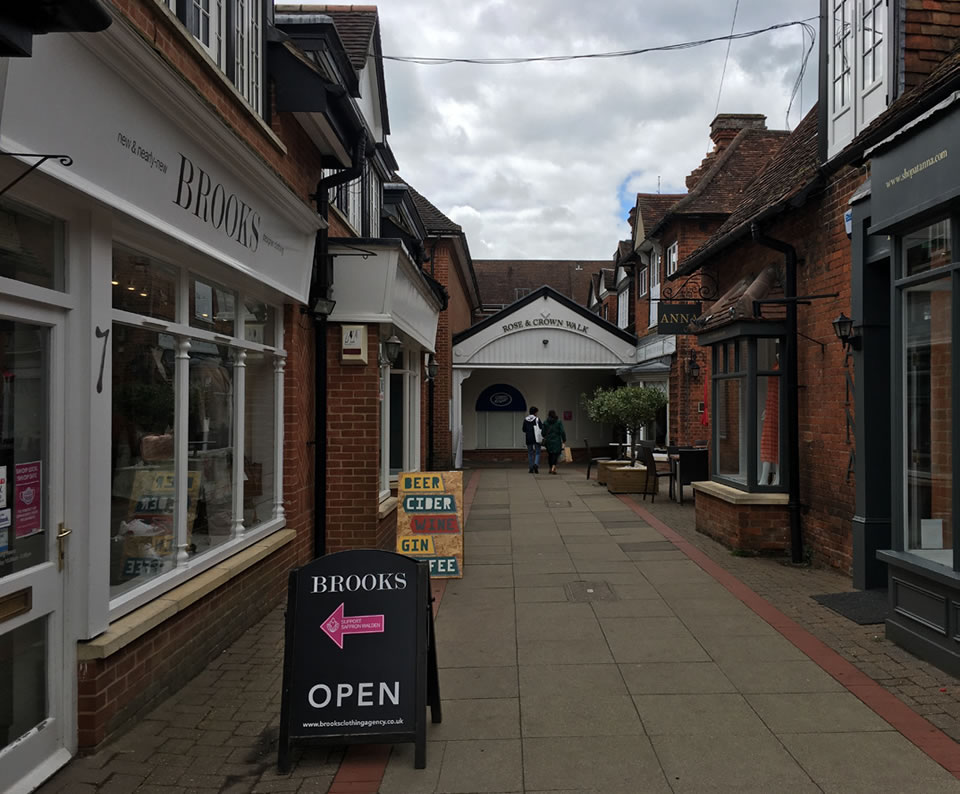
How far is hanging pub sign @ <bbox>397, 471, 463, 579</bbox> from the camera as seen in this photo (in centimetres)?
752

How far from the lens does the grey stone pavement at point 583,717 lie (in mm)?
3482

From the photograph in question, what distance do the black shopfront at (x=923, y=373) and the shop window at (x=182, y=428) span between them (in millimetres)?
4862

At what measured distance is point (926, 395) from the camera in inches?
217

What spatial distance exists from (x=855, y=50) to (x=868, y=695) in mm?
6354

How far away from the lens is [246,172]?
5.14 m

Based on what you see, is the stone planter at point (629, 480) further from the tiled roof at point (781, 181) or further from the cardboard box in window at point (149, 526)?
the cardboard box in window at point (149, 526)

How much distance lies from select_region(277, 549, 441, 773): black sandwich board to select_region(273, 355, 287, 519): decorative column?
10.1 feet

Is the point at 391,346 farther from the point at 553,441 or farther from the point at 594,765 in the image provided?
the point at 553,441

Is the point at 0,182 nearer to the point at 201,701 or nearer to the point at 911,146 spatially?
the point at 201,701

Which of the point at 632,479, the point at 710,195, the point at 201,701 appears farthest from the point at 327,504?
the point at 710,195

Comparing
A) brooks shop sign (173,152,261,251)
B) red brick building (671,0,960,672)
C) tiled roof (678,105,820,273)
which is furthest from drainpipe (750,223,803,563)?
brooks shop sign (173,152,261,251)

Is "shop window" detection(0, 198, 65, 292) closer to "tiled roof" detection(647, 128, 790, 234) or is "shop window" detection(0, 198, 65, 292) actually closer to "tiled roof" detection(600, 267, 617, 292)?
"tiled roof" detection(647, 128, 790, 234)

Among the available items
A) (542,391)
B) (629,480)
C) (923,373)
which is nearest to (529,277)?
(542,391)

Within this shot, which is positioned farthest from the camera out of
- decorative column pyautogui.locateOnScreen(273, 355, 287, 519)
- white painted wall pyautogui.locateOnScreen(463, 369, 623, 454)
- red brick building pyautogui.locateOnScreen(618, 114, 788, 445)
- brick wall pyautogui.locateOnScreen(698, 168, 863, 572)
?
white painted wall pyautogui.locateOnScreen(463, 369, 623, 454)
